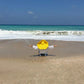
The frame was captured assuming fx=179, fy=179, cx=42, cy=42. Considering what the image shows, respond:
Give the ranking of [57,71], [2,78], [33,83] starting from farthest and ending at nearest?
[57,71] → [2,78] → [33,83]

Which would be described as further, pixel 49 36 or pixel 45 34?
pixel 45 34

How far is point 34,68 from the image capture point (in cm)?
777

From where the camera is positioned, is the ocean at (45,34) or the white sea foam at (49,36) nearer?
the white sea foam at (49,36)

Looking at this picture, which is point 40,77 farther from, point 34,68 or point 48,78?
point 34,68

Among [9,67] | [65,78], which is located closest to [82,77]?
[65,78]

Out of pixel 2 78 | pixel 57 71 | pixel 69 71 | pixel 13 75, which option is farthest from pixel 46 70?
pixel 2 78

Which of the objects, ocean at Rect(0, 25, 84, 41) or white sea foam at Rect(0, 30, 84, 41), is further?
ocean at Rect(0, 25, 84, 41)

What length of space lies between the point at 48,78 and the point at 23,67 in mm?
1905

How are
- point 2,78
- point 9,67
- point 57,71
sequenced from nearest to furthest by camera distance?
1. point 2,78
2. point 57,71
3. point 9,67

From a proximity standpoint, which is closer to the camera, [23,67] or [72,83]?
[72,83]

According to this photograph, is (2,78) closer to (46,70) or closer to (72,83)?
(46,70)

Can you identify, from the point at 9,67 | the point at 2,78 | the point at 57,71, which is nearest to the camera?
the point at 2,78

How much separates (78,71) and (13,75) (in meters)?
2.63

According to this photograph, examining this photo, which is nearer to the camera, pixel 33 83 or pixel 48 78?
pixel 33 83
